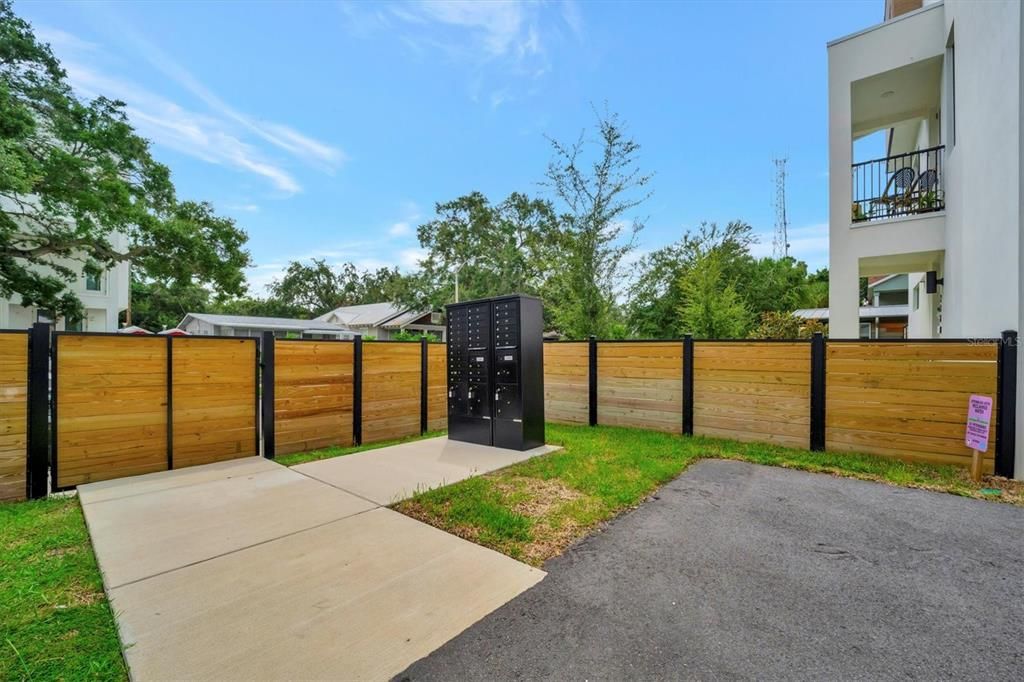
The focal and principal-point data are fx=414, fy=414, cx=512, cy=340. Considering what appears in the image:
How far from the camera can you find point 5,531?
2879mm

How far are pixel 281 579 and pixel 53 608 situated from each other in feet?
3.22

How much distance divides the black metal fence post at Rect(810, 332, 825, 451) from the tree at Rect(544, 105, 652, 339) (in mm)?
4450

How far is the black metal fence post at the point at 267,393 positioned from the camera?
15.9 feet

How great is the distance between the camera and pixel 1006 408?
3889 mm

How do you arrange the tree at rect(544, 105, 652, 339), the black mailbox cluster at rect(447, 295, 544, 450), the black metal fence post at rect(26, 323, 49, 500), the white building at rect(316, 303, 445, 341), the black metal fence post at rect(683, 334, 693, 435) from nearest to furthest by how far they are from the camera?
the black metal fence post at rect(26, 323, 49, 500), the black mailbox cluster at rect(447, 295, 544, 450), the black metal fence post at rect(683, 334, 693, 435), the tree at rect(544, 105, 652, 339), the white building at rect(316, 303, 445, 341)

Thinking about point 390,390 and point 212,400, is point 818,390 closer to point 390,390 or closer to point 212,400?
point 390,390

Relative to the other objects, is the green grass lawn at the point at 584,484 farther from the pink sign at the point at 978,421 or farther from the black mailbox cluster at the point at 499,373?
the black mailbox cluster at the point at 499,373

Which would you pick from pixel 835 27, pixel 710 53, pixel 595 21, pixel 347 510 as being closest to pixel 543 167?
pixel 595 21

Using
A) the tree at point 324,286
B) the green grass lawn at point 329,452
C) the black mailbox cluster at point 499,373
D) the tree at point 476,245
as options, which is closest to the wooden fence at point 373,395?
the green grass lawn at point 329,452

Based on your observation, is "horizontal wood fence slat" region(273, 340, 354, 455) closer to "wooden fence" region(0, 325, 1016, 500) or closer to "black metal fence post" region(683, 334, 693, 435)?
"wooden fence" region(0, 325, 1016, 500)

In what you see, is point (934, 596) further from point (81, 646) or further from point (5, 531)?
point (5, 531)

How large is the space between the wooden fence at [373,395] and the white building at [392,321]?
1795cm

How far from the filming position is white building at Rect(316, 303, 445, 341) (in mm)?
25938

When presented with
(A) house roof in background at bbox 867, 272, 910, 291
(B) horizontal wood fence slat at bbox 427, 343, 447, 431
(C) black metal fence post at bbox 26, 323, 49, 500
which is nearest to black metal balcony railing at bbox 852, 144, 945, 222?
(B) horizontal wood fence slat at bbox 427, 343, 447, 431
